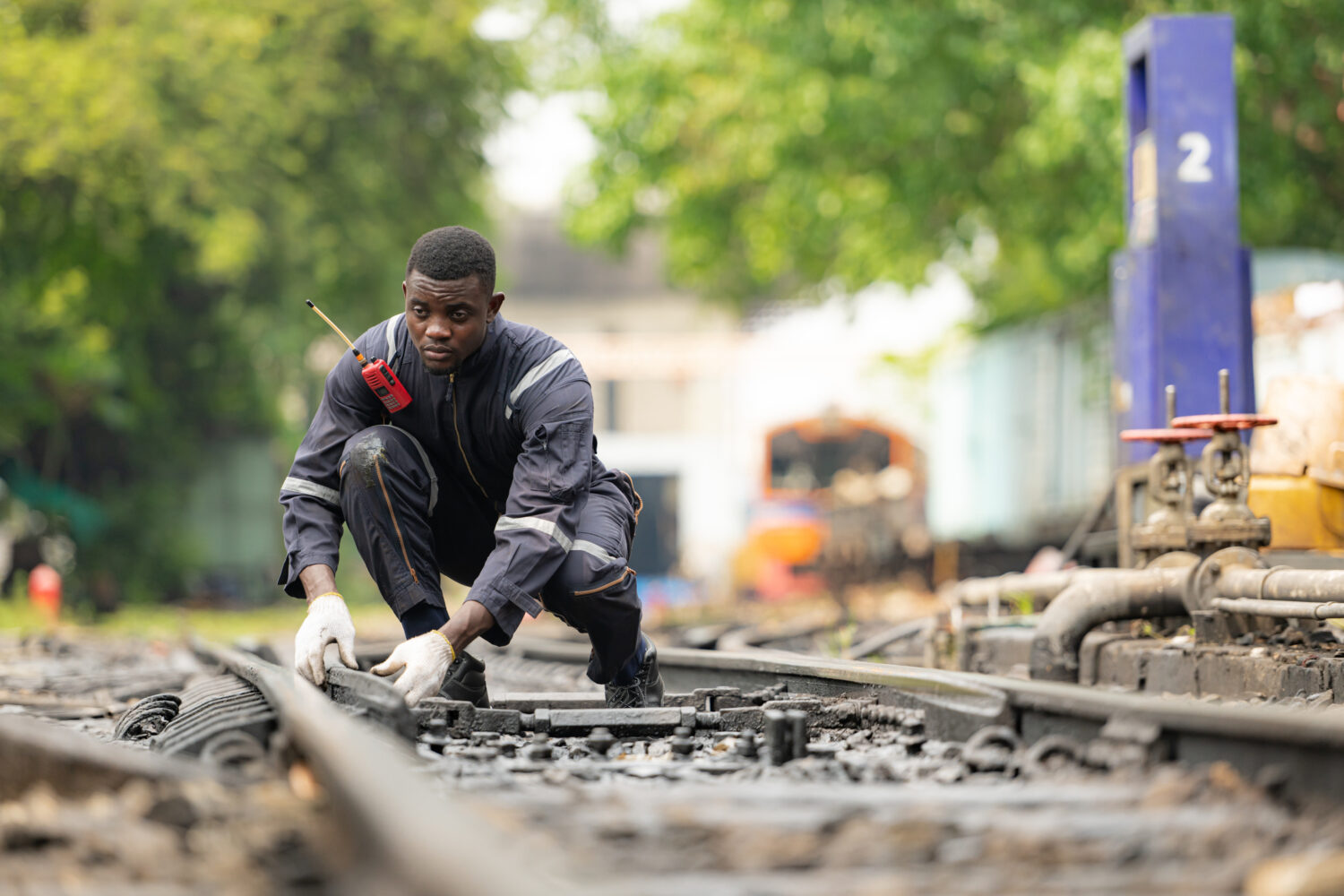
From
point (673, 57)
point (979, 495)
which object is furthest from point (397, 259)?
point (979, 495)

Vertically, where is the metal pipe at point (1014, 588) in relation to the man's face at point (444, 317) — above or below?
below

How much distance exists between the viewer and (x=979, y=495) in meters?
19.7

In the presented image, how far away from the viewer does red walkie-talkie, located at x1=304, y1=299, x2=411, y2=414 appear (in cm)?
436

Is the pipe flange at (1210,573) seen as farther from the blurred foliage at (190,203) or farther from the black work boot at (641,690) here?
the blurred foliage at (190,203)

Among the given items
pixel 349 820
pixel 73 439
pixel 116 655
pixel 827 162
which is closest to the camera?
pixel 349 820

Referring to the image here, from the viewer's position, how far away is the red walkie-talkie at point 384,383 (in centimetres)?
436

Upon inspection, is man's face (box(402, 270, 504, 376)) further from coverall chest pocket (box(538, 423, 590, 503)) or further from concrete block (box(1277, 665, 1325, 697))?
concrete block (box(1277, 665, 1325, 697))

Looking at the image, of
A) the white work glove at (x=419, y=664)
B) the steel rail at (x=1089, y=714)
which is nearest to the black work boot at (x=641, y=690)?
the steel rail at (x=1089, y=714)

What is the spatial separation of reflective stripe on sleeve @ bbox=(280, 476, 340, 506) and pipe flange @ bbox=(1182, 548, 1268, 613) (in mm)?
2911

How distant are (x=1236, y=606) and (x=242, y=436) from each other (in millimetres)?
19958

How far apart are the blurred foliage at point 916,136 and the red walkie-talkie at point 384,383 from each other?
864 centimetres

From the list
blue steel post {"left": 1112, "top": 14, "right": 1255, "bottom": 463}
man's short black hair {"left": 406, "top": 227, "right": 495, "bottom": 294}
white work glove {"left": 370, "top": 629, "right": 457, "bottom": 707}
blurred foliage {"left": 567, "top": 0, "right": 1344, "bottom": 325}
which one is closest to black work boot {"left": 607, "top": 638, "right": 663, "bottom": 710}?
white work glove {"left": 370, "top": 629, "right": 457, "bottom": 707}

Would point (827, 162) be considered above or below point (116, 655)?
above

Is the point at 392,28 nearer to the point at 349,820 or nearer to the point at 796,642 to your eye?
the point at 796,642
